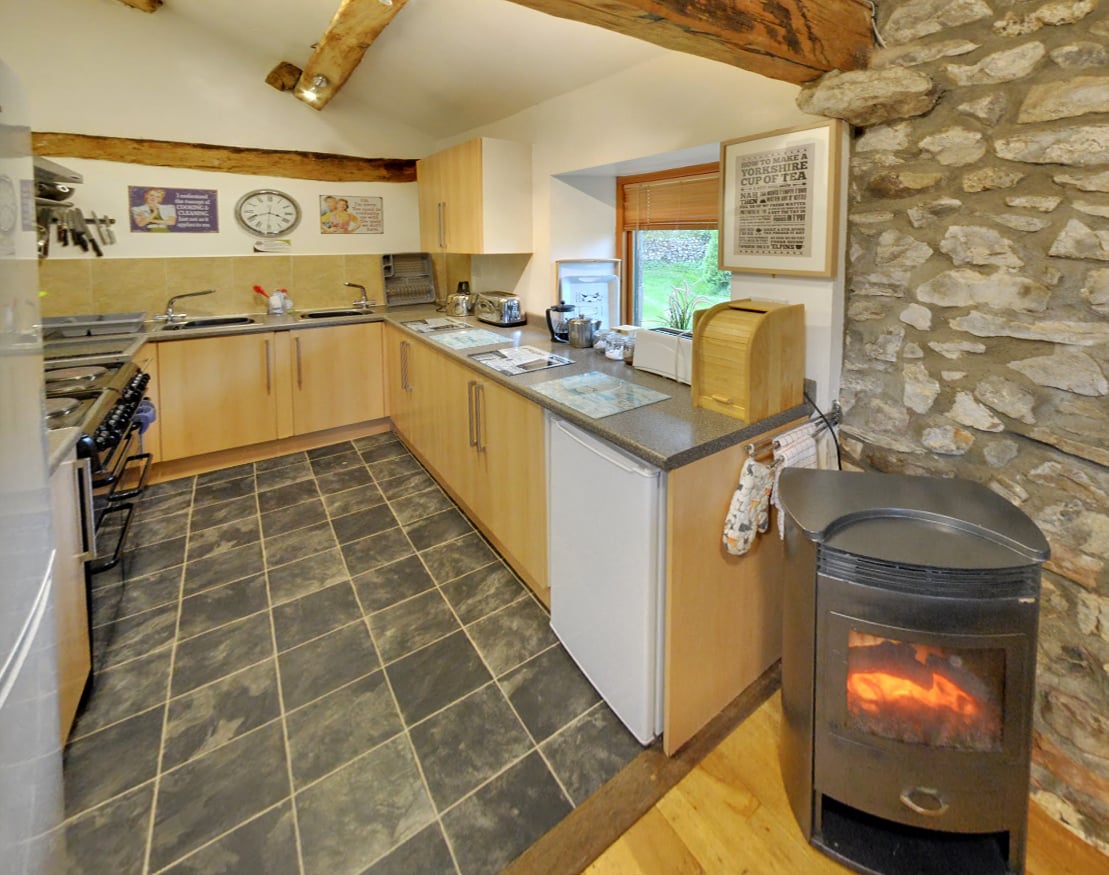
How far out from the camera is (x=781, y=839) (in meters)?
1.33

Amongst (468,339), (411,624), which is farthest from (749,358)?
(468,339)

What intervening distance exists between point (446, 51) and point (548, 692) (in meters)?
2.90

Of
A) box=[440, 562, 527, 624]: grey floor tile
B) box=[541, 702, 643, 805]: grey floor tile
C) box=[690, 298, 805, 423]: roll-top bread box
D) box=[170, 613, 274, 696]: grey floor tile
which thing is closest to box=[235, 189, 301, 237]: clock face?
box=[170, 613, 274, 696]: grey floor tile

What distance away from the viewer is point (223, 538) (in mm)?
2703

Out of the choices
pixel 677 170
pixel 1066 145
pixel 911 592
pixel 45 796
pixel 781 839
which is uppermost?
pixel 677 170

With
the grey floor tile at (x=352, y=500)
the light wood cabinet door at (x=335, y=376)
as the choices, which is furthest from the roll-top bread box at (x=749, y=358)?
the light wood cabinet door at (x=335, y=376)

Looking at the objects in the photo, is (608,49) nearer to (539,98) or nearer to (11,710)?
(539,98)

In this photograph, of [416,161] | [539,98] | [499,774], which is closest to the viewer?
[499,774]

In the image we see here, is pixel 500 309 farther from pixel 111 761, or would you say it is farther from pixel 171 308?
pixel 111 761

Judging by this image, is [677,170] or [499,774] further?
[677,170]

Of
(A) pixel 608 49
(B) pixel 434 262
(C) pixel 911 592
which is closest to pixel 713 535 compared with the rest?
(C) pixel 911 592

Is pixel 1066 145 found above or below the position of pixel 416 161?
below

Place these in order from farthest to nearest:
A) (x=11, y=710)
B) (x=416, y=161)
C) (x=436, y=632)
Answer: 1. (x=416, y=161)
2. (x=436, y=632)
3. (x=11, y=710)

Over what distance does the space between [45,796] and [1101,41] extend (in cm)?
225
